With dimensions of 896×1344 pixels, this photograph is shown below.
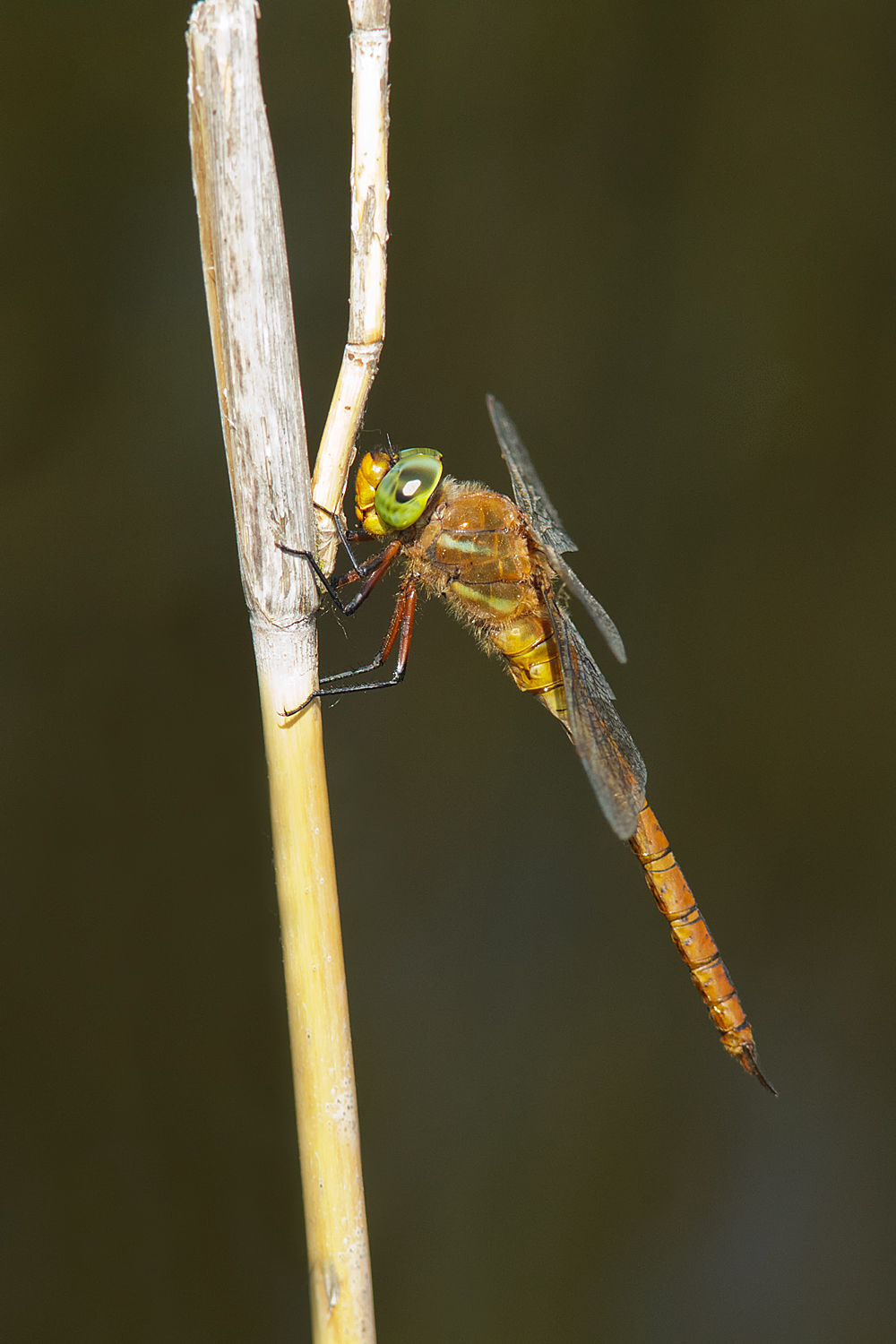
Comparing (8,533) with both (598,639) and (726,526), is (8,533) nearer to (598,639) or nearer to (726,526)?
(598,639)

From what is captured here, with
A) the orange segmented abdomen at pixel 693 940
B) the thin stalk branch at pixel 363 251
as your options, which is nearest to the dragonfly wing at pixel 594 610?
the orange segmented abdomen at pixel 693 940

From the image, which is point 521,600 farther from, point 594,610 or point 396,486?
point 396,486

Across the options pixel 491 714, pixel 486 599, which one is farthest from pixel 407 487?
pixel 491 714

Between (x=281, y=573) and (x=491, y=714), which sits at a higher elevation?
(x=281, y=573)

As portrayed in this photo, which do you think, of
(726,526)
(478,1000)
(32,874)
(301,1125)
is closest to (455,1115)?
(478,1000)

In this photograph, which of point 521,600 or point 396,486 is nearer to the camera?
point 396,486

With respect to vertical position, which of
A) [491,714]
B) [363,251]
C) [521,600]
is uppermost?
[363,251]
